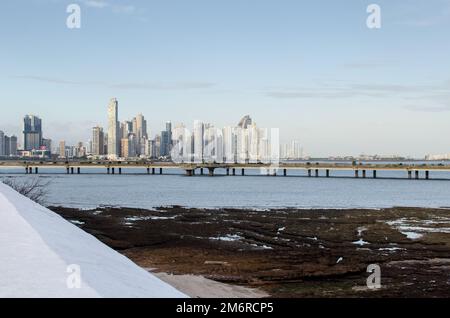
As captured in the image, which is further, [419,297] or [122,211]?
[122,211]

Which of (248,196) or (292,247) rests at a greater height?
(292,247)

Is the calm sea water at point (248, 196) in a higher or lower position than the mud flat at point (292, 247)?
lower

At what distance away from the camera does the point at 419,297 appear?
51.1 ft

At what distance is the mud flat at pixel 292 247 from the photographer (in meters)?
17.5

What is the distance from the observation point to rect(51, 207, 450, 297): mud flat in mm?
17547

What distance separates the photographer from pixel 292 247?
25.7 meters

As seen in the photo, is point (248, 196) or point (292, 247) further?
point (248, 196)

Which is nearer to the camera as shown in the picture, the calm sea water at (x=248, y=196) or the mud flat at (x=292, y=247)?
the mud flat at (x=292, y=247)

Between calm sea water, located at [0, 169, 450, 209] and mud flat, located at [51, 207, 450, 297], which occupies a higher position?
mud flat, located at [51, 207, 450, 297]

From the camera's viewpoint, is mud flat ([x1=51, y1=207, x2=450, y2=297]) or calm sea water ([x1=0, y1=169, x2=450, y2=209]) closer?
mud flat ([x1=51, y1=207, x2=450, y2=297])
